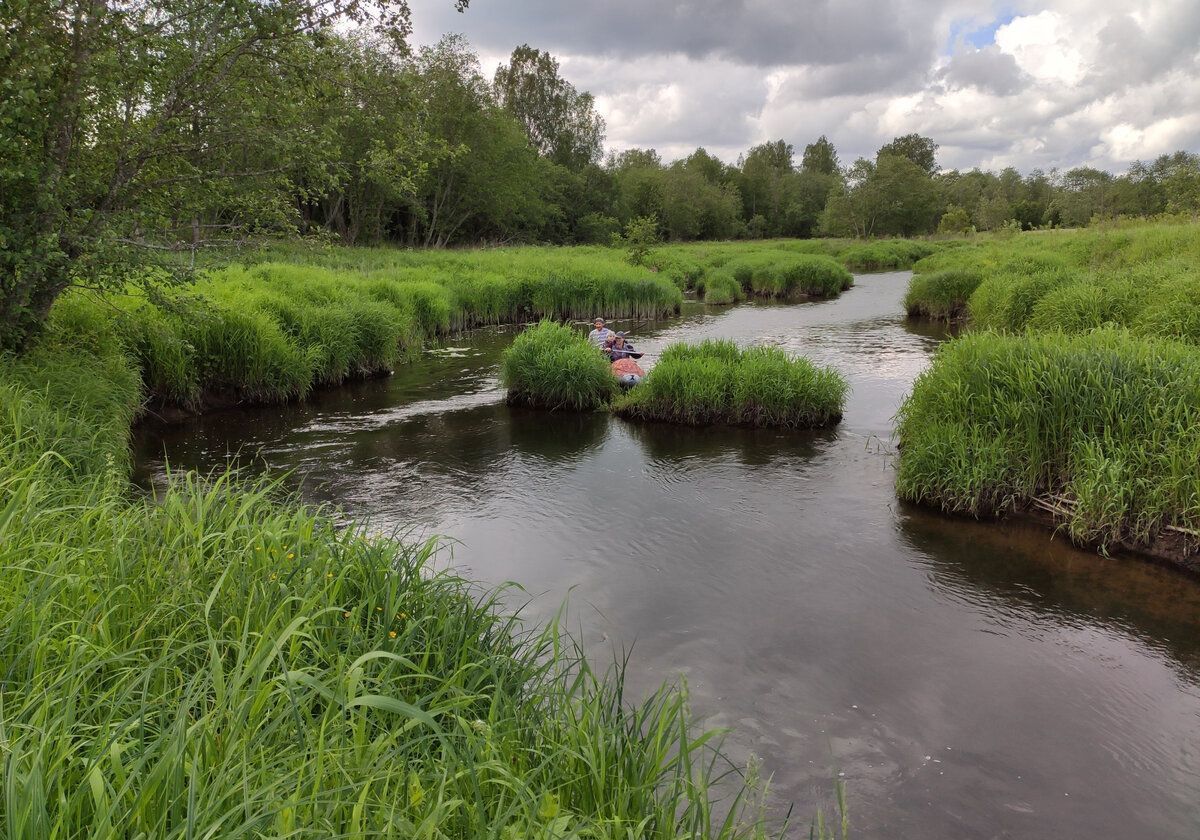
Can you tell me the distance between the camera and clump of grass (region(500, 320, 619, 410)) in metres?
14.4

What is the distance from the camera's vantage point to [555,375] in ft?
47.0

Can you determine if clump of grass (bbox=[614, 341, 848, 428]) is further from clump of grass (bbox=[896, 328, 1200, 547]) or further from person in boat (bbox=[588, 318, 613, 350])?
person in boat (bbox=[588, 318, 613, 350])

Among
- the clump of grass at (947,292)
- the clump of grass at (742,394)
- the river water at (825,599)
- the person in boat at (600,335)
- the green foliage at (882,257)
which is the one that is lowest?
the river water at (825,599)

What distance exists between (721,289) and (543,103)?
1762 inches

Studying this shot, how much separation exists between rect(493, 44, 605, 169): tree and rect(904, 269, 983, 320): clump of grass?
5117 centimetres

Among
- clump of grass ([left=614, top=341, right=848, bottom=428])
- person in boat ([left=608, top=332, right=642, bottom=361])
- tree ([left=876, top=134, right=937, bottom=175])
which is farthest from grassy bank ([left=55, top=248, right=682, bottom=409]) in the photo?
tree ([left=876, top=134, right=937, bottom=175])

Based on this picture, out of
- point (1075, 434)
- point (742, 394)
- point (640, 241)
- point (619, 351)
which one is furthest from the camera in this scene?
point (640, 241)

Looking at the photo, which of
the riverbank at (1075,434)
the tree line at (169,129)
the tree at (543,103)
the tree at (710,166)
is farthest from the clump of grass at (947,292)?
the tree at (710,166)

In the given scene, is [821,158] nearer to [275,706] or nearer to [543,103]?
[543,103]

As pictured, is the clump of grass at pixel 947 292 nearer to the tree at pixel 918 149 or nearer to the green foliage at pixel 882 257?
the green foliage at pixel 882 257

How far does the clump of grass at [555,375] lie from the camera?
14.4 meters

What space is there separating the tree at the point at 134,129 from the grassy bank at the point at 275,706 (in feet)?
11.5

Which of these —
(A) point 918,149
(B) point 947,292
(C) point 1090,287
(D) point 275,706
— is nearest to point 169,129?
(D) point 275,706

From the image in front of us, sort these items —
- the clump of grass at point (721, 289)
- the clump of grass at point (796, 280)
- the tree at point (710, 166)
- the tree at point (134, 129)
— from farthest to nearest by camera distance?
the tree at point (710, 166), the clump of grass at point (796, 280), the clump of grass at point (721, 289), the tree at point (134, 129)
